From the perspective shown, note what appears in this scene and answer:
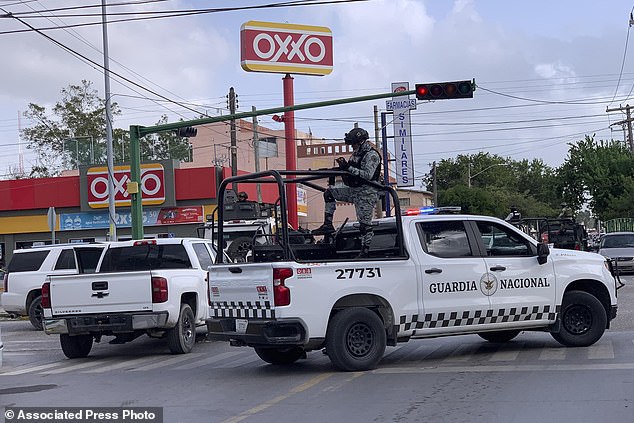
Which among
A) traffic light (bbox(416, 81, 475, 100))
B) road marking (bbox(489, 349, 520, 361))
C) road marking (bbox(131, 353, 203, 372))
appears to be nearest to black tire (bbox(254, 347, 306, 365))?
road marking (bbox(131, 353, 203, 372))

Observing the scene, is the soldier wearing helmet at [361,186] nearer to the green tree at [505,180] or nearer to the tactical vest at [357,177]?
the tactical vest at [357,177]

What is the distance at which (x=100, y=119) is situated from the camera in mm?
68000

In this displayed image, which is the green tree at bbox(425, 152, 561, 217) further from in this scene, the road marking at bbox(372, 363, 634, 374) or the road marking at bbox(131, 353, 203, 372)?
the road marking at bbox(372, 363, 634, 374)

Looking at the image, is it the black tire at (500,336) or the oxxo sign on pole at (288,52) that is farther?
the oxxo sign on pole at (288,52)

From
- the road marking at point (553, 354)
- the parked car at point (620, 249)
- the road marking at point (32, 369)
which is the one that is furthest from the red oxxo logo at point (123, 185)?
the road marking at point (553, 354)

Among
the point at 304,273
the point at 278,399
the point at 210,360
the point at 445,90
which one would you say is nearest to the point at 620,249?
the point at 445,90

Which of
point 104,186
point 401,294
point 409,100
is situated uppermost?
point 409,100

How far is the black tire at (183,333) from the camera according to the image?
47.2 ft

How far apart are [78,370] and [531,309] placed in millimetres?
6468

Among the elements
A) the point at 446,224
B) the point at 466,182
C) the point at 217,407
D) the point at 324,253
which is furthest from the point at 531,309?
the point at 466,182

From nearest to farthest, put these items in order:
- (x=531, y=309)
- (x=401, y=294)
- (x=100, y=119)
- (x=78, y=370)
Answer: (x=401, y=294) → (x=531, y=309) → (x=78, y=370) → (x=100, y=119)

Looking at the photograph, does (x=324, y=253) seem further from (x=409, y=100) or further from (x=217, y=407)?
(x=409, y=100)

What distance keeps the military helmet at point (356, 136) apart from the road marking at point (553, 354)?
372cm

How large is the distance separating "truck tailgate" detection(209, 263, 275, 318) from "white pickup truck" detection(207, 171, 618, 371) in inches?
0.5
